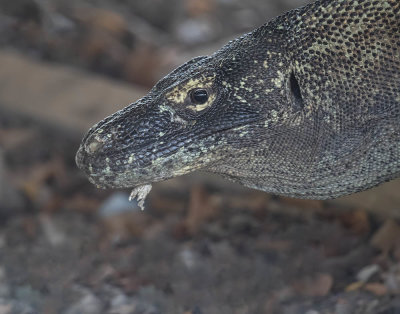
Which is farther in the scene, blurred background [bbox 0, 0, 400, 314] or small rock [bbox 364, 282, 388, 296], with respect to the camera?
blurred background [bbox 0, 0, 400, 314]

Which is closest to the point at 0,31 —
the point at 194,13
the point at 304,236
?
the point at 194,13

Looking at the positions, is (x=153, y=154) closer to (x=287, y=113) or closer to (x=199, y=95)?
(x=199, y=95)

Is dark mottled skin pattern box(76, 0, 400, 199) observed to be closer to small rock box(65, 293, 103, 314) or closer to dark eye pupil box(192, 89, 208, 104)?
dark eye pupil box(192, 89, 208, 104)

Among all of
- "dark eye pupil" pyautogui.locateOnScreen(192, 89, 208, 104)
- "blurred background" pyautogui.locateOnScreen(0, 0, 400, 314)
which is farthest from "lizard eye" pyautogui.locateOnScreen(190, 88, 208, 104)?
"blurred background" pyautogui.locateOnScreen(0, 0, 400, 314)

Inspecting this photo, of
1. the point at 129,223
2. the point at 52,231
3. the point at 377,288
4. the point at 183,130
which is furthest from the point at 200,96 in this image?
the point at 52,231

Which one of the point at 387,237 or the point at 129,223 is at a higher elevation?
the point at 129,223

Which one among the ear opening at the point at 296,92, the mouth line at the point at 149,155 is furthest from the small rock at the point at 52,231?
the ear opening at the point at 296,92
